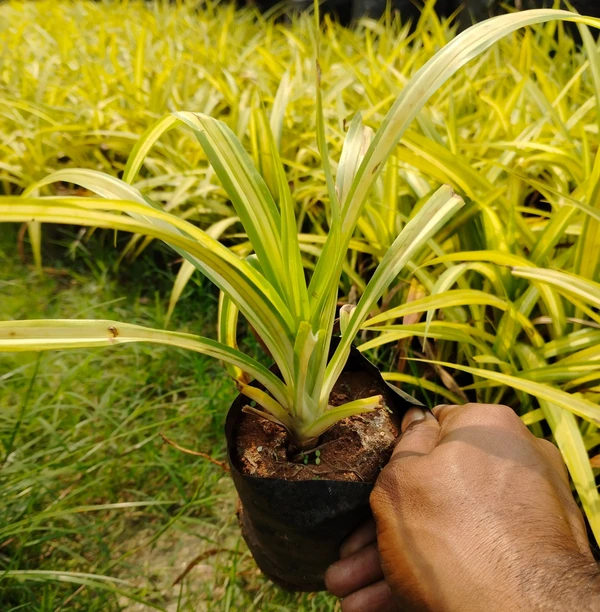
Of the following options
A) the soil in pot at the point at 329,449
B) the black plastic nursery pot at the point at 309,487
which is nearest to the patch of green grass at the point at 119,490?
the black plastic nursery pot at the point at 309,487

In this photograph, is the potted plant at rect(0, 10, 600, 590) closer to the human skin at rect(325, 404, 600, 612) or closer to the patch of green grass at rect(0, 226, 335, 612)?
the human skin at rect(325, 404, 600, 612)

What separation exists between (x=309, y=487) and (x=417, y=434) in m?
0.18

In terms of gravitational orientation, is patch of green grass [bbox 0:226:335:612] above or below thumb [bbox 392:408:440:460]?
below

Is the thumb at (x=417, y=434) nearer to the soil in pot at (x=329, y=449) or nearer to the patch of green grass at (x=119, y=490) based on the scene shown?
the soil in pot at (x=329, y=449)

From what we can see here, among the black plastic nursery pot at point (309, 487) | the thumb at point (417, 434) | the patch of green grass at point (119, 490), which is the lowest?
the patch of green grass at point (119, 490)

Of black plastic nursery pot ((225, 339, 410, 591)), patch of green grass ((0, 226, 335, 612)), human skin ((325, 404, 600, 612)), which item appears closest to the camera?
human skin ((325, 404, 600, 612))

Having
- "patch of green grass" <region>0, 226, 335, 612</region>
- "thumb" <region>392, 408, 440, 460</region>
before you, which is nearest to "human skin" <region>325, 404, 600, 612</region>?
"thumb" <region>392, 408, 440, 460</region>

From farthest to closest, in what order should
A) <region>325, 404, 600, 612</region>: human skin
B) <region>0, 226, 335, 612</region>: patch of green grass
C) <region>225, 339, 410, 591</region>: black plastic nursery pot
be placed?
<region>0, 226, 335, 612</region>: patch of green grass < <region>225, 339, 410, 591</region>: black plastic nursery pot < <region>325, 404, 600, 612</region>: human skin

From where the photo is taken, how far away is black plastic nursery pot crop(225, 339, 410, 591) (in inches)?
27.9

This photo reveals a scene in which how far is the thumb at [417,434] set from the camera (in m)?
0.73

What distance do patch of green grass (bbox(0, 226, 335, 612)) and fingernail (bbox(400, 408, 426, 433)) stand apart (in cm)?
42

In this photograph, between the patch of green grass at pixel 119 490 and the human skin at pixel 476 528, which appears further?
the patch of green grass at pixel 119 490

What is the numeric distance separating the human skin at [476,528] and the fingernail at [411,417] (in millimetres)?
42

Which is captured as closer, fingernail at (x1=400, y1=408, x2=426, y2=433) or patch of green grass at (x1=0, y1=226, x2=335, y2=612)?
fingernail at (x1=400, y1=408, x2=426, y2=433)
